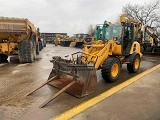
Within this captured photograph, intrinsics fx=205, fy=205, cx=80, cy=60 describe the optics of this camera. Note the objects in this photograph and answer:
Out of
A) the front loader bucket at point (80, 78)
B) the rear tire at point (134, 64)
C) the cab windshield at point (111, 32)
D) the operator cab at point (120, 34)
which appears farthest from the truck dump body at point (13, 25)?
the rear tire at point (134, 64)

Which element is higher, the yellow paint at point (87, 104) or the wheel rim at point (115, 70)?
the wheel rim at point (115, 70)

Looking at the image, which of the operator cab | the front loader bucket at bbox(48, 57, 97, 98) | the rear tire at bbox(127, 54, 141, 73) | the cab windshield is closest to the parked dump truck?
the operator cab

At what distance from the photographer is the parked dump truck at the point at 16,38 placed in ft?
32.6

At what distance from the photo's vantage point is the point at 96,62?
20.8 feet

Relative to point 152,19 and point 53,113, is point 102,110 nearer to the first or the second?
point 53,113

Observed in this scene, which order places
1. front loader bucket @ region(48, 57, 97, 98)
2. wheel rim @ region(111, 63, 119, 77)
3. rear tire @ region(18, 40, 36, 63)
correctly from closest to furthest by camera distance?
1. front loader bucket @ region(48, 57, 97, 98)
2. wheel rim @ region(111, 63, 119, 77)
3. rear tire @ region(18, 40, 36, 63)

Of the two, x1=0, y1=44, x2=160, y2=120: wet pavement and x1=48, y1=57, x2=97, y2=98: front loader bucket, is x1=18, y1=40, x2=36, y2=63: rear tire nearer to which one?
x1=0, y1=44, x2=160, y2=120: wet pavement

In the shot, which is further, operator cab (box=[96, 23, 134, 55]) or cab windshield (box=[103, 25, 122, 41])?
cab windshield (box=[103, 25, 122, 41])

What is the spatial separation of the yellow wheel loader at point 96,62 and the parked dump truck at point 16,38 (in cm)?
423

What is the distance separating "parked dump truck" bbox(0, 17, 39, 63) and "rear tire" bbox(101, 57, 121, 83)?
5485 mm

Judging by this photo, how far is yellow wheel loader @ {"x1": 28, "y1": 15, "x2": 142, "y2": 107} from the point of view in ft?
17.2

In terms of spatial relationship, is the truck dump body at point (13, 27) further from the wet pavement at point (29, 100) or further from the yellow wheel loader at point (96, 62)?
the yellow wheel loader at point (96, 62)

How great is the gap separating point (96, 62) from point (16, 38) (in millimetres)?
6067

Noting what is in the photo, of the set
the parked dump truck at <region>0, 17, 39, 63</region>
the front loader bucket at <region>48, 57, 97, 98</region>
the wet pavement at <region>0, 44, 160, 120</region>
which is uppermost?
the parked dump truck at <region>0, 17, 39, 63</region>
